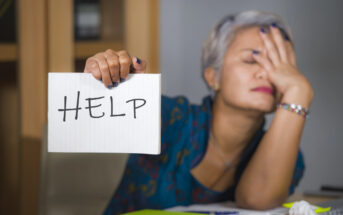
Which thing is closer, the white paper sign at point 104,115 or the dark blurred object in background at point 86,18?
the white paper sign at point 104,115

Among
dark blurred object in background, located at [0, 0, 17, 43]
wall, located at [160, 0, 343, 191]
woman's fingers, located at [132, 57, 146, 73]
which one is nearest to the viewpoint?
woman's fingers, located at [132, 57, 146, 73]

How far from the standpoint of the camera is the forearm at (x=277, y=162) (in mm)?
1137

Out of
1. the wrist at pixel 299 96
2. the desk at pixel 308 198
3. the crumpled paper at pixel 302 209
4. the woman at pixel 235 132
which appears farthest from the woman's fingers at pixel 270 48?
the crumpled paper at pixel 302 209

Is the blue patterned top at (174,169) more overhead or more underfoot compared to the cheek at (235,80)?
more underfoot

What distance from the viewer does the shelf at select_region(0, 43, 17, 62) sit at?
179 cm

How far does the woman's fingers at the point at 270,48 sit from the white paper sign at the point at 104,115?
675 millimetres

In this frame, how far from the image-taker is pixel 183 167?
49.7 inches

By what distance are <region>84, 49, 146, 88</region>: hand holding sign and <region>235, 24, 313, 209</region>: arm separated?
1.70 ft

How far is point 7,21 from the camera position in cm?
179

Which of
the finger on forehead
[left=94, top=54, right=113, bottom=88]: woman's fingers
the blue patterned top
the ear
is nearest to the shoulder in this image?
the blue patterned top

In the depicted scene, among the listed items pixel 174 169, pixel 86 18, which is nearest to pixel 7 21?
pixel 86 18

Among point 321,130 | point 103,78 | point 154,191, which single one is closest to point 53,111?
point 103,78

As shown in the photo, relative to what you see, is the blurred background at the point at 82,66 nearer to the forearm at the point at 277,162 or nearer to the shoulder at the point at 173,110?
the shoulder at the point at 173,110

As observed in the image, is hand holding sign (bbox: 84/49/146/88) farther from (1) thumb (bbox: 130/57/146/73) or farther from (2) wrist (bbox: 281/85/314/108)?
(2) wrist (bbox: 281/85/314/108)
